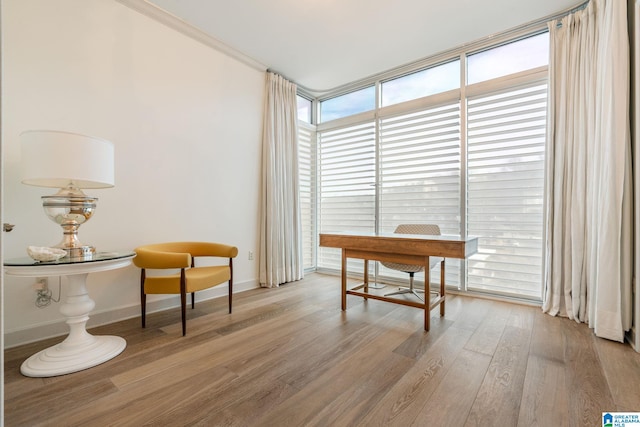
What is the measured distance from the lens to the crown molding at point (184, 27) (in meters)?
2.61

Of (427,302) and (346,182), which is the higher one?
(346,182)

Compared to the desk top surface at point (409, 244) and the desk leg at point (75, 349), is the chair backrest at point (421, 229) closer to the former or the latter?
the desk top surface at point (409, 244)

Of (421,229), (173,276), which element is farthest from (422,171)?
(173,276)

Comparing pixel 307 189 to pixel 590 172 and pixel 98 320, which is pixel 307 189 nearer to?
pixel 98 320

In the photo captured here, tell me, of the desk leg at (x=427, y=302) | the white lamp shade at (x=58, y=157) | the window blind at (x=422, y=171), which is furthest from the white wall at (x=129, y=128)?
the desk leg at (x=427, y=302)

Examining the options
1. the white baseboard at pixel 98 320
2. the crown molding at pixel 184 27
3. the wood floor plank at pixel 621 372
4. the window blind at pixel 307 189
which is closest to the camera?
the wood floor plank at pixel 621 372

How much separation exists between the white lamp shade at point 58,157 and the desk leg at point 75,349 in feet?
2.24

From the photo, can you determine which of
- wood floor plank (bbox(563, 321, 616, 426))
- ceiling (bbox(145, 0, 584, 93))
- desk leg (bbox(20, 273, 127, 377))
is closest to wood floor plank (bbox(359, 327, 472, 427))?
wood floor plank (bbox(563, 321, 616, 426))

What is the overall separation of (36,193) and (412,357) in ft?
9.77

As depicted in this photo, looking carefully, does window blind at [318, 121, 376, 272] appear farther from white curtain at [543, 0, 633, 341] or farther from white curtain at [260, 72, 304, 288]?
white curtain at [543, 0, 633, 341]

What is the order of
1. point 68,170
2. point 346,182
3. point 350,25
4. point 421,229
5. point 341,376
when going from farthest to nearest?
point 346,182 → point 421,229 → point 350,25 → point 68,170 → point 341,376

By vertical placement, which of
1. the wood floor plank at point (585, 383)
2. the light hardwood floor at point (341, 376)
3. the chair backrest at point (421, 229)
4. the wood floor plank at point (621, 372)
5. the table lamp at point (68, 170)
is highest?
the table lamp at point (68, 170)

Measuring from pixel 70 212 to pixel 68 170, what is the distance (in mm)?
344

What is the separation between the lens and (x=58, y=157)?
1.77 metres
